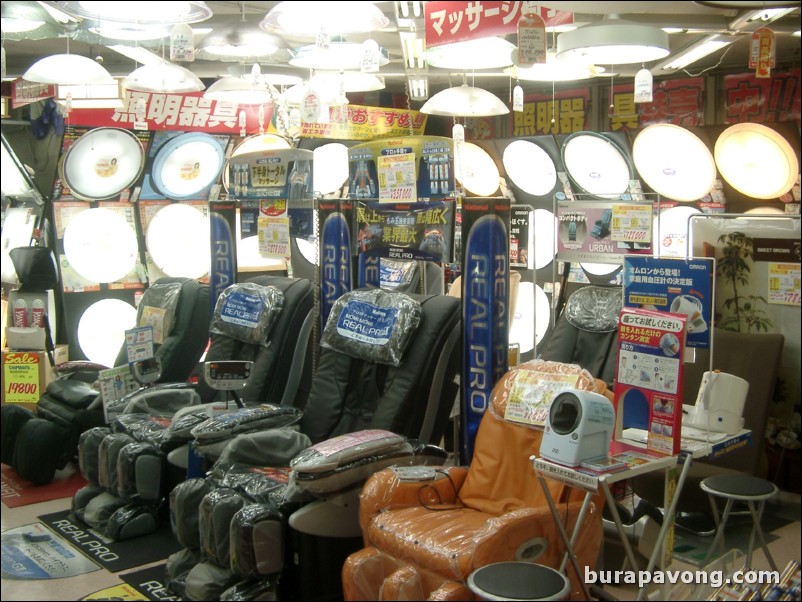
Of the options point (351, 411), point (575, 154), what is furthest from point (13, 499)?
point (575, 154)

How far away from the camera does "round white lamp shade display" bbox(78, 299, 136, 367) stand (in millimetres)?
6840

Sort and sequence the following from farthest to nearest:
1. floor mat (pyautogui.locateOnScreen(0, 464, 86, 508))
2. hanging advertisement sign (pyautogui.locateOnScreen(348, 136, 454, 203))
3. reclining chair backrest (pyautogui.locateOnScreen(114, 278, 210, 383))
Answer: reclining chair backrest (pyautogui.locateOnScreen(114, 278, 210, 383)) < floor mat (pyautogui.locateOnScreen(0, 464, 86, 508)) < hanging advertisement sign (pyautogui.locateOnScreen(348, 136, 454, 203))

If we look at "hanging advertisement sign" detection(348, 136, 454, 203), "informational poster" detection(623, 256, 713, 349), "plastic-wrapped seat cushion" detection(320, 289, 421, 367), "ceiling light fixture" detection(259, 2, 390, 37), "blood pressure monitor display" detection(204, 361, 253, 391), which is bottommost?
"blood pressure monitor display" detection(204, 361, 253, 391)

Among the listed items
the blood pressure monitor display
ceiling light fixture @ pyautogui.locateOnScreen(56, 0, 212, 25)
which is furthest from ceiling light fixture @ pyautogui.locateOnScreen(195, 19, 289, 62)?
the blood pressure monitor display

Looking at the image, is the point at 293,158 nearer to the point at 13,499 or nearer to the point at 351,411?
the point at 351,411

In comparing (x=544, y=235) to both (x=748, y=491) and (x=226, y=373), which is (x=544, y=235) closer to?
(x=226, y=373)

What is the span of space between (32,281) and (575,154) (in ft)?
14.1

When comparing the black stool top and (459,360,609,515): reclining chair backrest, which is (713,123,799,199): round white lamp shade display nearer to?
the black stool top

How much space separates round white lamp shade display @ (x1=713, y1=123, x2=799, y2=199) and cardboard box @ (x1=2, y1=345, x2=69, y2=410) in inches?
192

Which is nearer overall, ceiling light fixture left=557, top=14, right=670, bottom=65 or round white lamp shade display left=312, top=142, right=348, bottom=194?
ceiling light fixture left=557, top=14, right=670, bottom=65

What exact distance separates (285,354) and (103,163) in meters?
3.21

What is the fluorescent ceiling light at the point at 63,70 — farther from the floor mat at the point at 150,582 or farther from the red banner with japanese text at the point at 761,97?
the red banner with japanese text at the point at 761,97

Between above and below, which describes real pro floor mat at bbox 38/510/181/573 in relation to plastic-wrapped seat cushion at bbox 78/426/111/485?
below

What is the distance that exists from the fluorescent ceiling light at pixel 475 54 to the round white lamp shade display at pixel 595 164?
228 cm
